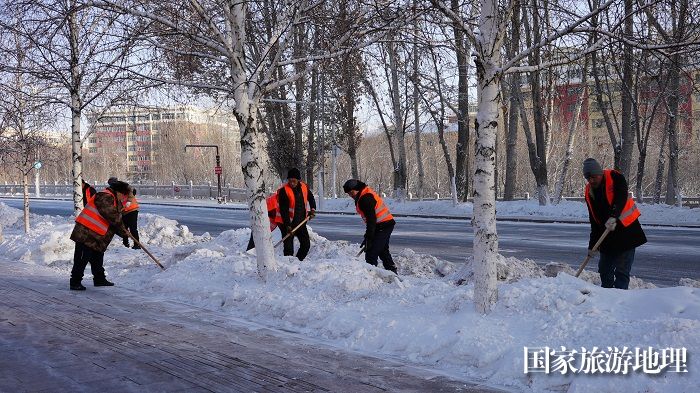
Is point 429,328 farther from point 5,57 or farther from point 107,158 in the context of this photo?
point 107,158

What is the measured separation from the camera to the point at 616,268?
714 cm

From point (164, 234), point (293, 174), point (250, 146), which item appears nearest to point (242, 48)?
point (250, 146)

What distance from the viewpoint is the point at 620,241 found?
6949 millimetres

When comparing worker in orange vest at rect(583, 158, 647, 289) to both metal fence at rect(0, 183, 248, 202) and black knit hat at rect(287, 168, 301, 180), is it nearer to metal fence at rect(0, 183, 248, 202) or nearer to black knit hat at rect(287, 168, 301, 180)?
black knit hat at rect(287, 168, 301, 180)

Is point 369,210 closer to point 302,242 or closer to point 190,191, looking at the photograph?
point 302,242

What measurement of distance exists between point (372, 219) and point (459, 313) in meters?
3.31

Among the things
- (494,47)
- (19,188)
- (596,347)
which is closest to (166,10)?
(494,47)

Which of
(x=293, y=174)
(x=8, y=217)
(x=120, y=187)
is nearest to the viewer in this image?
(x=120, y=187)

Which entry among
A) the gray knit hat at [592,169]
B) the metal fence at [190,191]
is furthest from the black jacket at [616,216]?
the metal fence at [190,191]

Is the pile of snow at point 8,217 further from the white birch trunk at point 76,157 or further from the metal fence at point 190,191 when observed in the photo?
the metal fence at point 190,191

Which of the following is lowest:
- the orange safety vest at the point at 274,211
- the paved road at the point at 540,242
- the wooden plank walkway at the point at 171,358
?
the paved road at the point at 540,242

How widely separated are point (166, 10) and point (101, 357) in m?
4.86

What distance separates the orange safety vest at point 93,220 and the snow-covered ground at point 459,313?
1.00 m

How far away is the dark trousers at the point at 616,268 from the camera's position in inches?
278
